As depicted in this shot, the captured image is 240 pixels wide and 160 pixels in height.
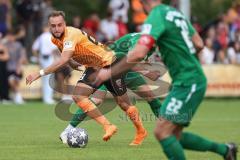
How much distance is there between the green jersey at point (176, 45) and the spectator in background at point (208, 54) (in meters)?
18.3

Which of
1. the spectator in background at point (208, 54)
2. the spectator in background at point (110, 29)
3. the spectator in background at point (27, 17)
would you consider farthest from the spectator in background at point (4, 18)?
the spectator in background at point (208, 54)

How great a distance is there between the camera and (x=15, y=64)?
26.1 meters

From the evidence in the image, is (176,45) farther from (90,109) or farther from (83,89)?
(83,89)

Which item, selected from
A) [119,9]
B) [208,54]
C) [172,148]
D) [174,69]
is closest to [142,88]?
[174,69]

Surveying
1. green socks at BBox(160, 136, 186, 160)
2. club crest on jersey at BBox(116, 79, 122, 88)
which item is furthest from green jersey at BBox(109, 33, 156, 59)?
green socks at BBox(160, 136, 186, 160)

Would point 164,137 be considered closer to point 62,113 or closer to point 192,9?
point 62,113

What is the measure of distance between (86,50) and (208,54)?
1531cm

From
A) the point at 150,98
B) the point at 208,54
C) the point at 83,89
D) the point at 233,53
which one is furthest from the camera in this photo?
the point at 233,53

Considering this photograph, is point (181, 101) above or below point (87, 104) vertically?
above

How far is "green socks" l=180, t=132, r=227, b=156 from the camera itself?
32.2ft

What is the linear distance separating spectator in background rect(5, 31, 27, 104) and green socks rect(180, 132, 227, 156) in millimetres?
16517

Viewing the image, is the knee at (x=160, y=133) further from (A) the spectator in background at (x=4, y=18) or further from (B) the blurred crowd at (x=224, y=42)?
(B) the blurred crowd at (x=224, y=42)

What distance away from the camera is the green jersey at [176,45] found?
935 centimetres

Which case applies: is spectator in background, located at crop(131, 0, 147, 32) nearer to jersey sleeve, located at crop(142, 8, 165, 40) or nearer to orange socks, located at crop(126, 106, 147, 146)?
orange socks, located at crop(126, 106, 147, 146)
